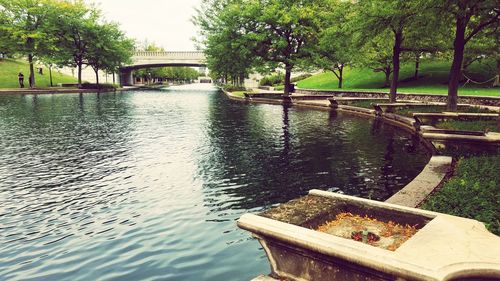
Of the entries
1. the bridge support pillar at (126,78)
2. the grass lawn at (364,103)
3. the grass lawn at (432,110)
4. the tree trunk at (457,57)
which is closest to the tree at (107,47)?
the bridge support pillar at (126,78)

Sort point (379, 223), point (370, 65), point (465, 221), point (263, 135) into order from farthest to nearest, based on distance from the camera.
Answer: point (370, 65) < point (263, 135) < point (379, 223) < point (465, 221)

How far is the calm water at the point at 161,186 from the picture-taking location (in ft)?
19.5

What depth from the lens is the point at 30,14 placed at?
182 feet

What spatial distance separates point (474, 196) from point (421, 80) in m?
43.3

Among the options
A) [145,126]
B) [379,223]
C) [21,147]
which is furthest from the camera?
[145,126]

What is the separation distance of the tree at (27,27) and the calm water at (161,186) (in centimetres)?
4166

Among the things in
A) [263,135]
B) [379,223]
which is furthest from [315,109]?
[379,223]

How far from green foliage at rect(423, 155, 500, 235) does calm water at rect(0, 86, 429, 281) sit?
1850 millimetres

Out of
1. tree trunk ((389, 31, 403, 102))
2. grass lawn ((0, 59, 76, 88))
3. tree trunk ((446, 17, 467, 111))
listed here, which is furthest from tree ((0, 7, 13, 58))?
tree trunk ((446, 17, 467, 111))

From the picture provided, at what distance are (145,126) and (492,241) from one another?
19150 millimetres

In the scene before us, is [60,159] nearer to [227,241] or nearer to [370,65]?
[227,241]

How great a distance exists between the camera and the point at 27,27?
5544 cm

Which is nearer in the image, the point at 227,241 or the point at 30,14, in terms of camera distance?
the point at 227,241

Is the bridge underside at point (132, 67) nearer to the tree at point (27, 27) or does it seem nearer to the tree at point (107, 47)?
the tree at point (107, 47)
